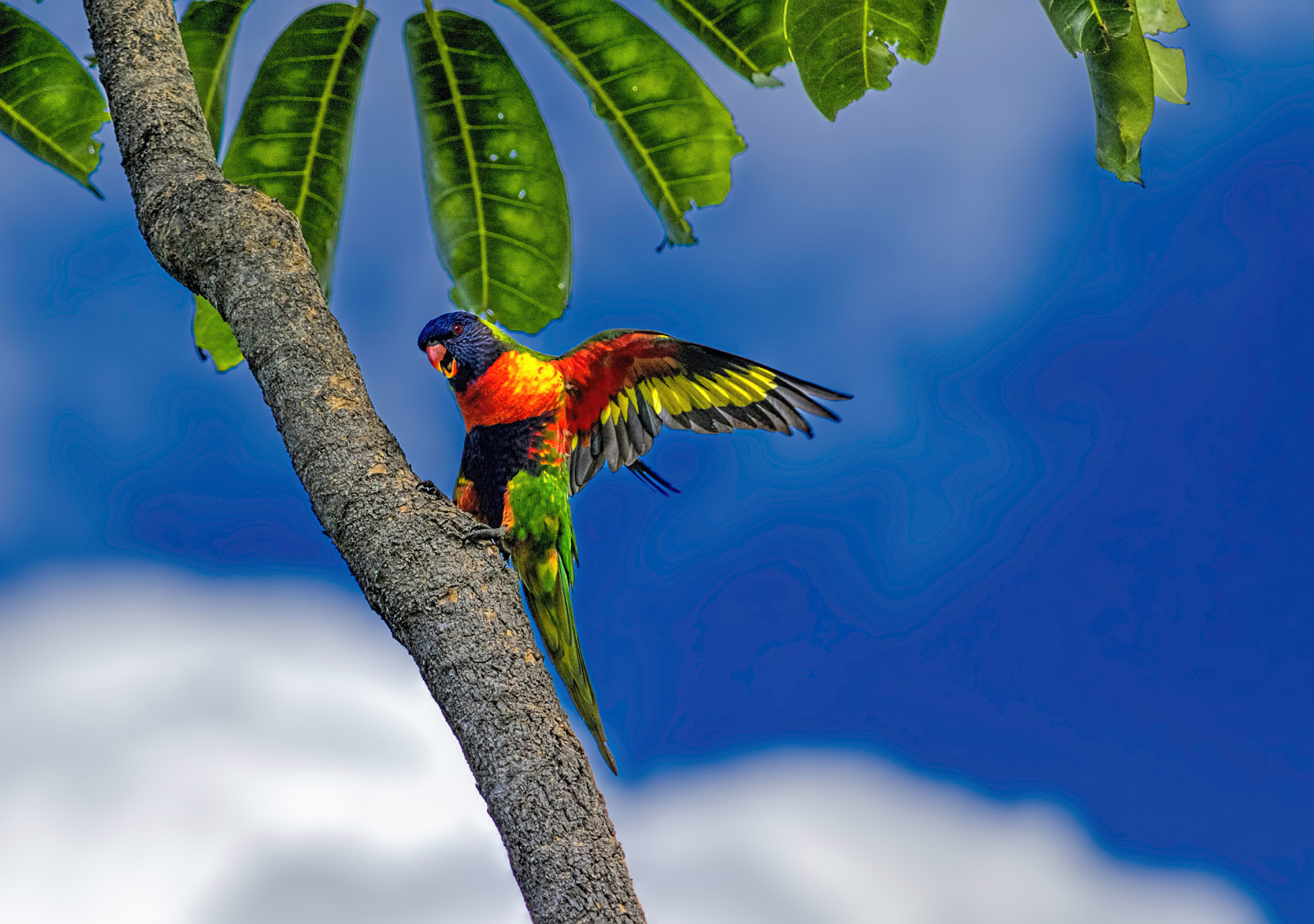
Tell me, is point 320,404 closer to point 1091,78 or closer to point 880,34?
point 880,34

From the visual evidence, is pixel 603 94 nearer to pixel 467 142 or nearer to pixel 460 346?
pixel 467 142

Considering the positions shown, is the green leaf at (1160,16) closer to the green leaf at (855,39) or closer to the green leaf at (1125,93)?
the green leaf at (1125,93)

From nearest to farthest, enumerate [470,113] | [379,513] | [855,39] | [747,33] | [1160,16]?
[379,513]
[855,39]
[1160,16]
[747,33]
[470,113]

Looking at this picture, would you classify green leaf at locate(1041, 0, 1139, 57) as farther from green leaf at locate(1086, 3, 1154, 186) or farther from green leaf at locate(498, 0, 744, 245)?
green leaf at locate(498, 0, 744, 245)

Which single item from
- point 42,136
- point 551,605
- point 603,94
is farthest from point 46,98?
point 551,605

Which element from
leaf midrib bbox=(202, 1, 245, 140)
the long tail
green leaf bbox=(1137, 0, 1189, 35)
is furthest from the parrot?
green leaf bbox=(1137, 0, 1189, 35)

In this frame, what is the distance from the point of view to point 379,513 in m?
1.69

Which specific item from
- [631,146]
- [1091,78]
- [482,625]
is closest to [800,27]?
[1091,78]

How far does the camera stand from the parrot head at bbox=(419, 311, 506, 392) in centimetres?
279

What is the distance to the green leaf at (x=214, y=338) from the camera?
3.36 metres

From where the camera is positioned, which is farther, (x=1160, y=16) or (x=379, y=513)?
(x=1160, y=16)

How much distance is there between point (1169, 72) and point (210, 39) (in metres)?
3.12

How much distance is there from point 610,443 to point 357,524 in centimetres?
129

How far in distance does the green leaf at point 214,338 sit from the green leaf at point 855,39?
82.2 inches
